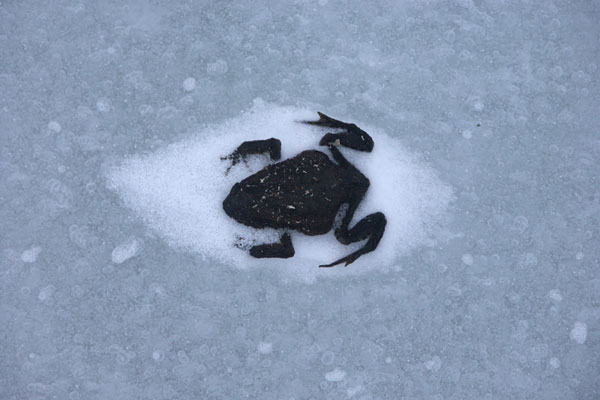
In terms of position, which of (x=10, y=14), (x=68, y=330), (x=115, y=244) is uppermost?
(x=10, y=14)

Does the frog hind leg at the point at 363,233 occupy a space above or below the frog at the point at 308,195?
below

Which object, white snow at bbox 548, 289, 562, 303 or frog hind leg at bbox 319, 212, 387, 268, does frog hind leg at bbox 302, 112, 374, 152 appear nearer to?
frog hind leg at bbox 319, 212, 387, 268

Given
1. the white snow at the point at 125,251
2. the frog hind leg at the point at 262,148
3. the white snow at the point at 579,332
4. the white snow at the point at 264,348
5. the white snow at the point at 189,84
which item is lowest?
the white snow at the point at 579,332

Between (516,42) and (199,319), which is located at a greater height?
(516,42)

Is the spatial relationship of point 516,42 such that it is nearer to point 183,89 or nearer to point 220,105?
point 220,105

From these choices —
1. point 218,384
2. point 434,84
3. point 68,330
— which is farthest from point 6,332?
point 434,84

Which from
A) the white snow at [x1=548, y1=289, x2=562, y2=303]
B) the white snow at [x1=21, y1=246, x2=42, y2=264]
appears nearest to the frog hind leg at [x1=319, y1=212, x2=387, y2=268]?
the white snow at [x1=548, y1=289, x2=562, y2=303]

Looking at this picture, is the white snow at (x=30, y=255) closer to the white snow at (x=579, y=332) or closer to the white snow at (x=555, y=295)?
the white snow at (x=555, y=295)

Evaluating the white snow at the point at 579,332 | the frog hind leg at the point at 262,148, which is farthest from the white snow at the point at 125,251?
the white snow at the point at 579,332
